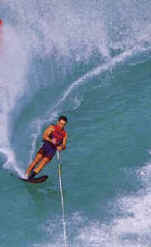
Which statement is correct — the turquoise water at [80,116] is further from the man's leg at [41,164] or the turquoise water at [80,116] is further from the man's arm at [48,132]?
the man's arm at [48,132]

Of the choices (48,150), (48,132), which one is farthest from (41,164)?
(48,132)

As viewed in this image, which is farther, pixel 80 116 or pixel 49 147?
pixel 80 116

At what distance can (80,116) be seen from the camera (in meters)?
13.9

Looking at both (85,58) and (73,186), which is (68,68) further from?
(73,186)

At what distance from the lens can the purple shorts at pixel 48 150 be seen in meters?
11.4

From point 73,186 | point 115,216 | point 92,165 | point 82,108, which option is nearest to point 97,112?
point 82,108

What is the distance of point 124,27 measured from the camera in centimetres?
1825

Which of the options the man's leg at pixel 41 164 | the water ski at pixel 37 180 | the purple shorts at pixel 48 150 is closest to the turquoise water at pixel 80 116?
the water ski at pixel 37 180

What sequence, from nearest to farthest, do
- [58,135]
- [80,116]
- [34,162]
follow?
1. [34,162]
2. [58,135]
3. [80,116]

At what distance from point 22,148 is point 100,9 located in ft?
30.7

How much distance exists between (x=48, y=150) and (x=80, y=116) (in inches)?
115

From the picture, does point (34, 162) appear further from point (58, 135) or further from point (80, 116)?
point (80, 116)

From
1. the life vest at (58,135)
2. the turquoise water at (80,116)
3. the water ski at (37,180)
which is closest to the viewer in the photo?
the turquoise water at (80,116)

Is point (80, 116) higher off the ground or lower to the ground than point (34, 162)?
lower
